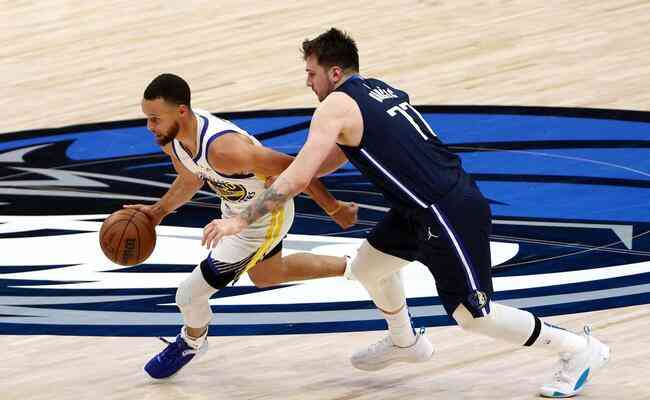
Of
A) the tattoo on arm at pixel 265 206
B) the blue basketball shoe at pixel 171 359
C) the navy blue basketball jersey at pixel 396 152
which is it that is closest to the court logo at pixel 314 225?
the navy blue basketball jersey at pixel 396 152

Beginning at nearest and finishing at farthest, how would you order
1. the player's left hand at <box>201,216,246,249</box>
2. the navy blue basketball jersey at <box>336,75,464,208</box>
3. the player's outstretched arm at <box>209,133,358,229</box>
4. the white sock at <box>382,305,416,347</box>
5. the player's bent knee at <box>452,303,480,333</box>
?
the player's left hand at <box>201,216,246,249</box>
the navy blue basketball jersey at <box>336,75,464,208</box>
the player's bent knee at <box>452,303,480,333</box>
the player's outstretched arm at <box>209,133,358,229</box>
the white sock at <box>382,305,416,347</box>

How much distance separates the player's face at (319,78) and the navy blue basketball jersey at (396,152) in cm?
6

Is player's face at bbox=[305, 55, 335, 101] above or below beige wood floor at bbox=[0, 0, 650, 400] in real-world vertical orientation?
above

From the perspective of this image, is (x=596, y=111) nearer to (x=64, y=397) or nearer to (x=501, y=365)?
(x=501, y=365)

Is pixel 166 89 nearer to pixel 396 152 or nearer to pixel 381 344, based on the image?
pixel 396 152

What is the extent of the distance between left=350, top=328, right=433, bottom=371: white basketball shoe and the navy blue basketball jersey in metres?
0.92

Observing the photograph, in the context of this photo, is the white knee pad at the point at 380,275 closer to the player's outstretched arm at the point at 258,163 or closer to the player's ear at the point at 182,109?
the player's outstretched arm at the point at 258,163

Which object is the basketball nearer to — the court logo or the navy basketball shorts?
the court logo

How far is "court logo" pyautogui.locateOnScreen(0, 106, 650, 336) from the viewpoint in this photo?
8.15 meters

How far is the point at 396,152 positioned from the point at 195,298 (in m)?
1.29

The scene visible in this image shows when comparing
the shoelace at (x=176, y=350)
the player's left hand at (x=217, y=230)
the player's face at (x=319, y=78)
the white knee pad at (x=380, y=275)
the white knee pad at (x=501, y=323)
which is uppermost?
the player's face at (x=319, y=78)

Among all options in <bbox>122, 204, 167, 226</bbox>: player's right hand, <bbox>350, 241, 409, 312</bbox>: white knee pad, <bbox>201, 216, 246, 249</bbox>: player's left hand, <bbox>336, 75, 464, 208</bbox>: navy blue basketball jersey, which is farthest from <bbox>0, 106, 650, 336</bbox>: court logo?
<bbox>201, 216, 246, 249</bbox>: player's left hand

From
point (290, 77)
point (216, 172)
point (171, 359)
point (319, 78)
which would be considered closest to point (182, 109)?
point (216, 172)

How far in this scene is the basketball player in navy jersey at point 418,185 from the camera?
618 centimetres
